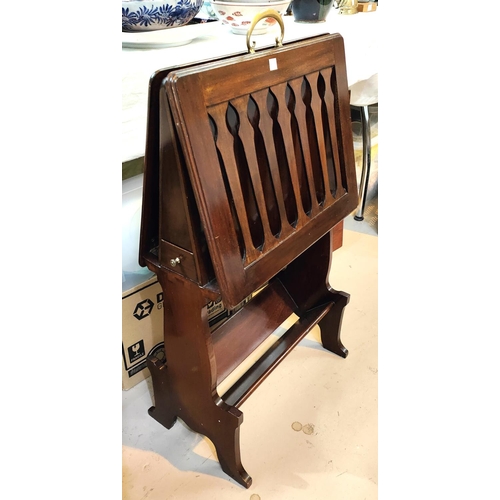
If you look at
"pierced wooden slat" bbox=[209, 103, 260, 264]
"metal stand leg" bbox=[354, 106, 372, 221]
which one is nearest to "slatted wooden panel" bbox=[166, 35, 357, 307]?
"pierced wooden slat" bbox=[209, 103, 260, 264]

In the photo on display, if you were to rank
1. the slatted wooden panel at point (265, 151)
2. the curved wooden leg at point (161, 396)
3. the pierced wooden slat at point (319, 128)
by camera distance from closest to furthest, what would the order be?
1. the slatted wooden panel at point (265, 151)
2. the pierced wooden slat at point (319, 128)
3. the curved wooden leg at point (161, 396)

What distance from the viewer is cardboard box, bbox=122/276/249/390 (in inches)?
44.9

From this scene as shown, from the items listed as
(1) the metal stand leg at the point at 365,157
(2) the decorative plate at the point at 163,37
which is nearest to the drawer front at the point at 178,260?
(2) the decorative plate at the point at 163,37

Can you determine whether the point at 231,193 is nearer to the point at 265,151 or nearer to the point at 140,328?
the point at 265,151

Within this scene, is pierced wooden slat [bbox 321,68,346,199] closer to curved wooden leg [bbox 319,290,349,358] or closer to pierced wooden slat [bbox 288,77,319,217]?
pierced wooden slat [bbox 288,77,319,217]

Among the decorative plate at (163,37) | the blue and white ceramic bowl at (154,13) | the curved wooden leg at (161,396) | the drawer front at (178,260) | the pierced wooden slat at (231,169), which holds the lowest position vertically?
the curved wooden leg at (161,396)

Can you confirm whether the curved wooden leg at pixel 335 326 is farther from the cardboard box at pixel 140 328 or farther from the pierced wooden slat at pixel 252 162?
the pierced wooden slat at pixel 252 162

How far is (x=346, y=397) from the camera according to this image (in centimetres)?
123

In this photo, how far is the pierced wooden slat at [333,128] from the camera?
976 millimetres

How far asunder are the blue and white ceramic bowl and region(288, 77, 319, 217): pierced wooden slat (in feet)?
1.20

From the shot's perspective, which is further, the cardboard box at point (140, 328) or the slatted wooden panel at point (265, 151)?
the cardboard box at point (140, 328)

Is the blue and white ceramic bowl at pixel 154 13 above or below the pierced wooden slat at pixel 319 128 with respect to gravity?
above

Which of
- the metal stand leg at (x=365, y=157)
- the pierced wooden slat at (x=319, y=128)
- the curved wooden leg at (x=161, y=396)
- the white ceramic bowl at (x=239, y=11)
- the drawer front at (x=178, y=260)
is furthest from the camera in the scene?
the metal stand leg at (x=365, y=157)

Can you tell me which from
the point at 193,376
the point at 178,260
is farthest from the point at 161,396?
the point at 178,260
